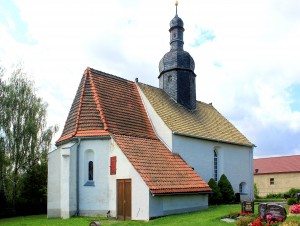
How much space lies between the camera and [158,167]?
21078 mm

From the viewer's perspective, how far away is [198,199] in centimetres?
2216

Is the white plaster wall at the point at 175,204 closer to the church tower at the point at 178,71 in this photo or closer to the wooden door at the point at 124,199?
the wooden door at the point at 124,199

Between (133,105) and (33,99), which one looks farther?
(33,99)

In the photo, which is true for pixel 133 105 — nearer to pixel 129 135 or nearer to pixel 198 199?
pixel 129 135

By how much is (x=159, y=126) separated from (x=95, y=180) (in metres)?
5.87

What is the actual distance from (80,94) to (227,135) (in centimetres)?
1301

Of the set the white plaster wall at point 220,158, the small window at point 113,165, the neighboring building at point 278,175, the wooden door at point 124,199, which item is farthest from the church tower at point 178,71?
the neighboring building at point 278,175

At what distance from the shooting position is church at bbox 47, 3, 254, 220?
20.1 metres

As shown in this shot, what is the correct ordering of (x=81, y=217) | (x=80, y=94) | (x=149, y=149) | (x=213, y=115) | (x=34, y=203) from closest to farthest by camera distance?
(x=81, y=217) → (x=149, y=149) → (x=80, y=94) → (x=34, y=203) → (x=213, y=115)

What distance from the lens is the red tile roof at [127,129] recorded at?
20.4m

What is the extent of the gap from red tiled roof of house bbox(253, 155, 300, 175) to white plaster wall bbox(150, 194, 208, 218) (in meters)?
34.1

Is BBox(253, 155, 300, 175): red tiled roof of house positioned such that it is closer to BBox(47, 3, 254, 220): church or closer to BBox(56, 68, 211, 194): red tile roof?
BBox(47, 3, 254, 220): church

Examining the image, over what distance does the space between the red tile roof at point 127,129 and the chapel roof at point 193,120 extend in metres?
1.30

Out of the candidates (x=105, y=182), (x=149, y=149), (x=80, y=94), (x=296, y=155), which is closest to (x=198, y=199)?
(x=149, y=149)
